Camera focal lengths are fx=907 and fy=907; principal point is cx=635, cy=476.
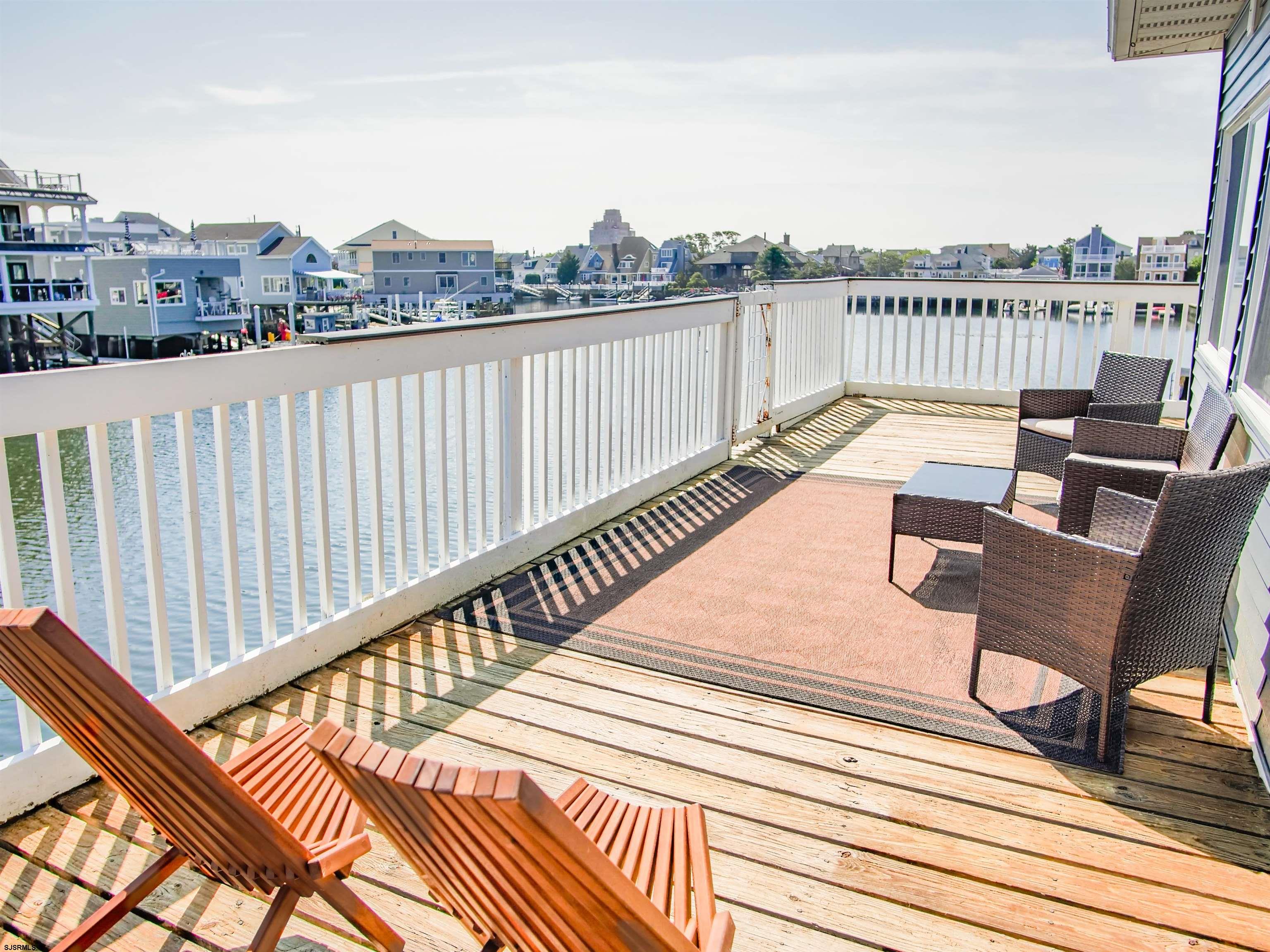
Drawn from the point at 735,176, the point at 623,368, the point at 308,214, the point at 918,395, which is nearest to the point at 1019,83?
the point at 918,395

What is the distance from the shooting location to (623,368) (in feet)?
16.5

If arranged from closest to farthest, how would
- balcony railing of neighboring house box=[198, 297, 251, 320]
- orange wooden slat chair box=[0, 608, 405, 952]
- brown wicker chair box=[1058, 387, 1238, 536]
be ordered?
orange wooden slat chair box=[0, 608, 405, 952], brown wicker chair box=[1058, 387, 1238, 536], balcony railing of neighboring house box=[198, 297, 251, 320]

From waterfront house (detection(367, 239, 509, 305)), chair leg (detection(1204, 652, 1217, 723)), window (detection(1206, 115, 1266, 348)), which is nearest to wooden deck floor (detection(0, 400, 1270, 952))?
chair leg (detection(1204, 652, 1217, 723))

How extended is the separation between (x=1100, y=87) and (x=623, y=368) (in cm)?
2879

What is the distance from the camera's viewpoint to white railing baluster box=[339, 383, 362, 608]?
3068 millimetres

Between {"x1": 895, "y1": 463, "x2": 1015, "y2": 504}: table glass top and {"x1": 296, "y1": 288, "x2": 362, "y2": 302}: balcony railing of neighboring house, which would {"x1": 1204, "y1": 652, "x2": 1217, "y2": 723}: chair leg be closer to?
{"x1": 895, "y1": 463, "x2": 1015, "y2": 504}: table glass top

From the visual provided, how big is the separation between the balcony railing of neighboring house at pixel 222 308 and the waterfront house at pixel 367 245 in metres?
8.26

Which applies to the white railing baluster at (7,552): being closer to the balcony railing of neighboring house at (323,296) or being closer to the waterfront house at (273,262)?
the waterfront house at (273,262)

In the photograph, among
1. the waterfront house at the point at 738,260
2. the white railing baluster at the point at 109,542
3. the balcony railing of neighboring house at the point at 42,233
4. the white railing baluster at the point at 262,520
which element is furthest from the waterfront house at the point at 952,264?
the balcony railing of neighboring house at the point at 42,233

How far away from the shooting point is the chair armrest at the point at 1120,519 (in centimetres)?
308

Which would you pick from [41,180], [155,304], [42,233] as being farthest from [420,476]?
[155,304]

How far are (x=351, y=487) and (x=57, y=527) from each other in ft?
3.31

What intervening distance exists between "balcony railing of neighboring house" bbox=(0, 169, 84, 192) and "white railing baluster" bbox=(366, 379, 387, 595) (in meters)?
44.6

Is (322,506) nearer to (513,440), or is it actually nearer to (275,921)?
(513,440)
